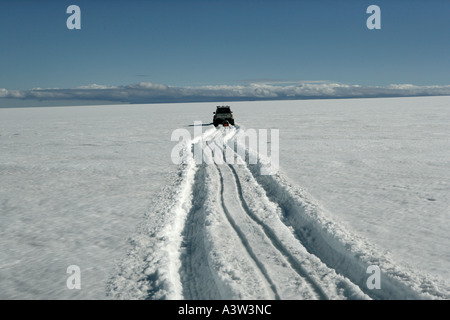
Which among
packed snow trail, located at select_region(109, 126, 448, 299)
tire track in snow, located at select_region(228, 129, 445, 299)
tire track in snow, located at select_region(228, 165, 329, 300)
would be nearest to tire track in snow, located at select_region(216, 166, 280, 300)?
packed snow trail, located at select_region(109, 126, 448, 299)

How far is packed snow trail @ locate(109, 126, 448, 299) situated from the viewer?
12.2 feet

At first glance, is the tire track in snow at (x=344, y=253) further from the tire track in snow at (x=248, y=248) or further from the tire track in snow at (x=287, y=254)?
the tire track in snow at (x=248, y=248)

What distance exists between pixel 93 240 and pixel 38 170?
6930 millimetres

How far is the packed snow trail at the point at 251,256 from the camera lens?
3725mm

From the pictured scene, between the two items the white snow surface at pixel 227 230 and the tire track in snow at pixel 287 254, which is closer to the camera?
the tire track in snow at pixel 287 254

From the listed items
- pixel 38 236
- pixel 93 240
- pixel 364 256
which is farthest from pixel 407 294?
pixel 38 236

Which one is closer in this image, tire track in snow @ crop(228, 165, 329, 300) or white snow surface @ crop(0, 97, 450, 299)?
tire track in snow @ crop(228, 165, 329, 300)

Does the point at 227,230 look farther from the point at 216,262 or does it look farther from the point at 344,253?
the point at 344,253

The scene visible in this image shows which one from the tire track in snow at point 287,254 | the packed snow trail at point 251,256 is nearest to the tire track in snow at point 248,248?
the packed snow trail at point 251,256

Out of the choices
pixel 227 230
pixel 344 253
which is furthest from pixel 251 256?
pixel 344 253

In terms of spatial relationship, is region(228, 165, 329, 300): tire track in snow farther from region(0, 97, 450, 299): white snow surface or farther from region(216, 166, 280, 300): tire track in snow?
region(216, 166, 280, 300): tire track in snow

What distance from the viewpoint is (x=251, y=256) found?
448 centimetres

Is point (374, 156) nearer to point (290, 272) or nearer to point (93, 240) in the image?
point (290, 272)
